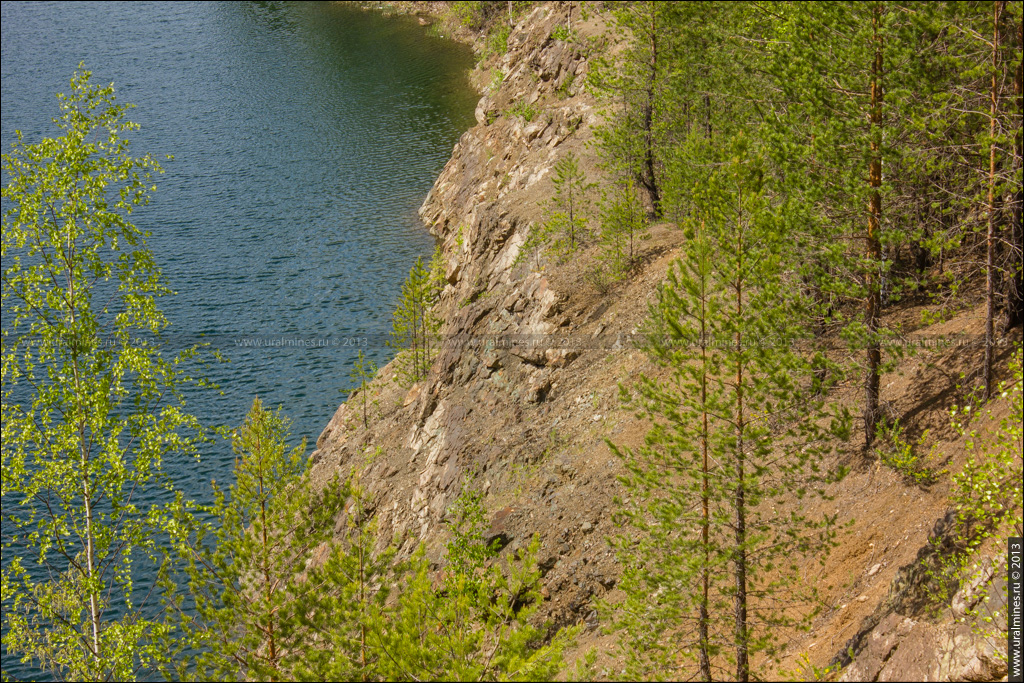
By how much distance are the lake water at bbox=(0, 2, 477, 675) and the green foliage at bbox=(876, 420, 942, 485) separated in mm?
29047

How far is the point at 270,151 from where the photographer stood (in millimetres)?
76625

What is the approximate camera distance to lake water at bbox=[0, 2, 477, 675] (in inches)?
1965

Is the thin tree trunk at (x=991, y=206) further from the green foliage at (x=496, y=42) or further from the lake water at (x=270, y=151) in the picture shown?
the green foliage at (x=496, y=42)

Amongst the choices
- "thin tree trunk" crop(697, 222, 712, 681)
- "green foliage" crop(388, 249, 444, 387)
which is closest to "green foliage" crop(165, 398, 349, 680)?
"thin tree trunk" crop(697, 222, 712, 681)

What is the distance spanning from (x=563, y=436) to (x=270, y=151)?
5732 centimetres

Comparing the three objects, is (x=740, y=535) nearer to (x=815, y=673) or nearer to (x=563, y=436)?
(x=815, y=673)

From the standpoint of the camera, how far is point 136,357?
22.3 metres

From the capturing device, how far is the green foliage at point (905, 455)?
729 inches

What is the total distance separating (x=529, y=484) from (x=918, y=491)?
39.2 ft

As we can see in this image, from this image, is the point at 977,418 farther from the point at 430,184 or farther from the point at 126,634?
the point at 430,184

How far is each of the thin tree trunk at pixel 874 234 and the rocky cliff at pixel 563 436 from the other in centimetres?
160

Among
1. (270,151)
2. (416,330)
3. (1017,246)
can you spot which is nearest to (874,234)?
(1017,246)

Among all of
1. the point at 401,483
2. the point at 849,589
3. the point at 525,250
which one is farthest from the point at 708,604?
the point at 525,250

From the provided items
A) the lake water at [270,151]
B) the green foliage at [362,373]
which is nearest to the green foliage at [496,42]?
the lake water at [270,151]
